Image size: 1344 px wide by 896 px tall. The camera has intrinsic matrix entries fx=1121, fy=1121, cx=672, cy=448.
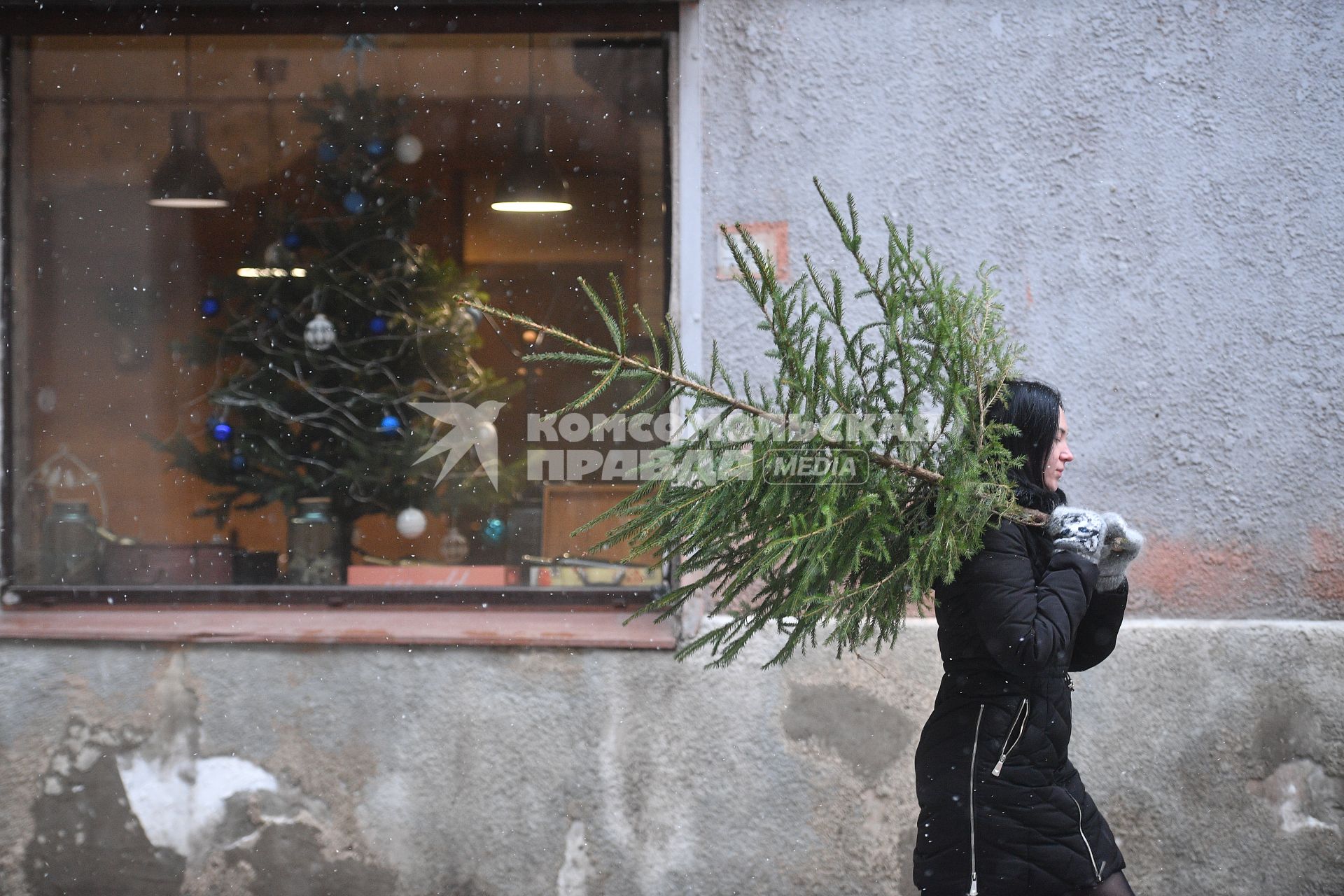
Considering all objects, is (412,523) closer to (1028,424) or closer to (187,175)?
(187,175)

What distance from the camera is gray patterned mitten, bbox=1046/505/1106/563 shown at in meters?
2.48

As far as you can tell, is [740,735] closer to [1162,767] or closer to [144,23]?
[1162,767]

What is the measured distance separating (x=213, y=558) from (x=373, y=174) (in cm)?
167

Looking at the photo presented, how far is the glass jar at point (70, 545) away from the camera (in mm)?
4461

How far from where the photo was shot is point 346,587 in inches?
175

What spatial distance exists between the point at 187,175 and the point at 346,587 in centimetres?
179

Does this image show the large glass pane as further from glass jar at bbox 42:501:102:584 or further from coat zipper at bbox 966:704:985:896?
coat zipper at bbox 966:704:985:896

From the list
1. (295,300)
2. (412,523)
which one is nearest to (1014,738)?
(412,523)

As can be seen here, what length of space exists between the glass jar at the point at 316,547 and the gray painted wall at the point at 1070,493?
1.92 feet

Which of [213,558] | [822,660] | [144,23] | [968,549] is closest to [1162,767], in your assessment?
[822,660]

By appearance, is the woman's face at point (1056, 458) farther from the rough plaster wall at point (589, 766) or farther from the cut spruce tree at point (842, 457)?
the rough plaster wall at point (589, 766)

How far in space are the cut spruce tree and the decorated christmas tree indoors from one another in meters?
2.20

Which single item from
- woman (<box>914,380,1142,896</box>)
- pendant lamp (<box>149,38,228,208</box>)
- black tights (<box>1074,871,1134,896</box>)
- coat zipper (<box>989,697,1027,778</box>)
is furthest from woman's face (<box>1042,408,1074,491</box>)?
pendant lamp (<box>149,38,228,208</box>)

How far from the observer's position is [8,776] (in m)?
4.13
